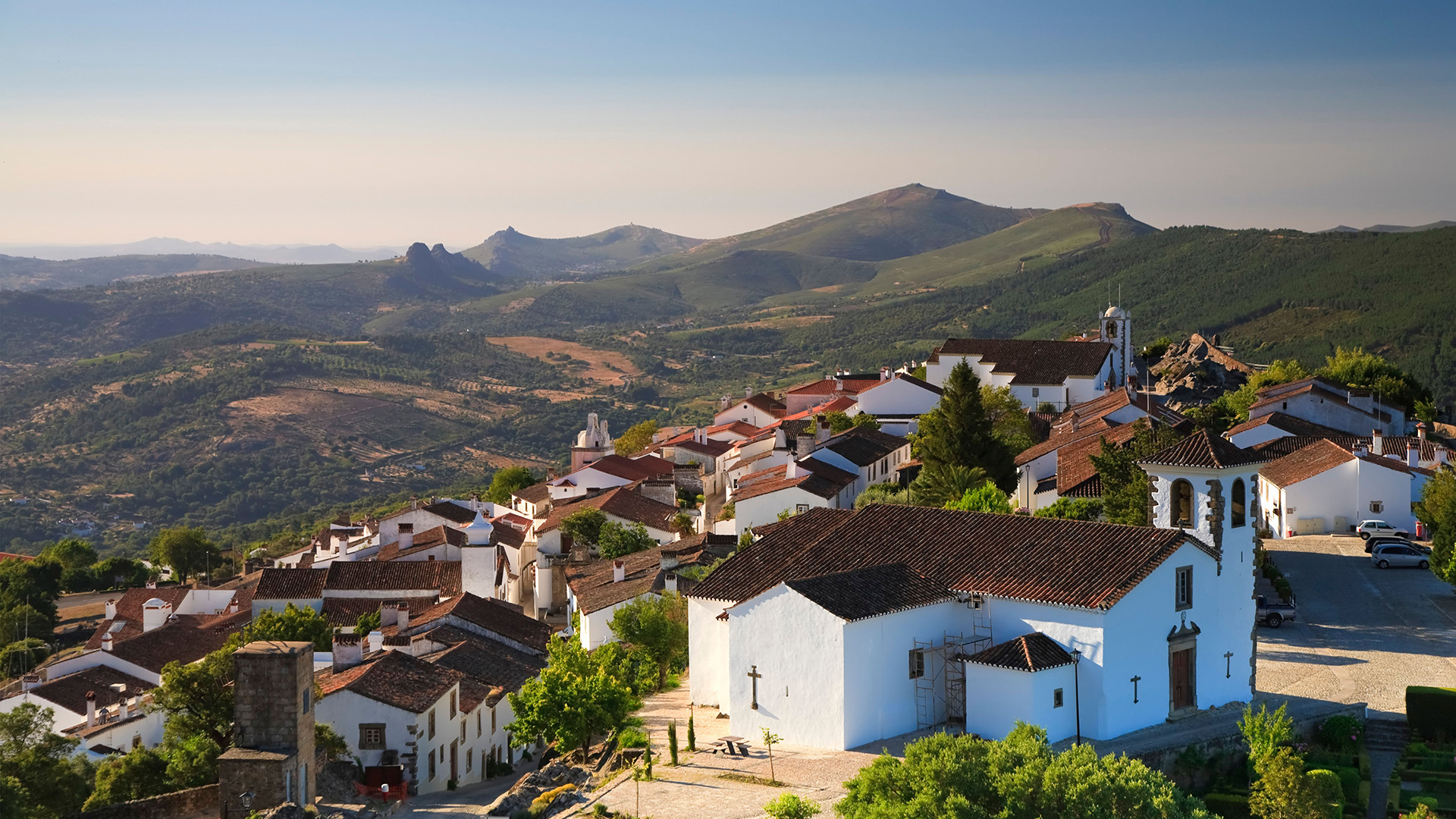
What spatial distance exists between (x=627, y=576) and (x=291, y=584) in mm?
13627

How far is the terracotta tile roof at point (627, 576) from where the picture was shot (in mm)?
39875

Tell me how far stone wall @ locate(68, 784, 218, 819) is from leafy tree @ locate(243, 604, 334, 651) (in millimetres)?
12712

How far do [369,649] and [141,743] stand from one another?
7744 mm

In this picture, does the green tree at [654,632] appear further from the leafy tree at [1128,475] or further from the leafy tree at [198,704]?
the leafy tree at [1128,475]

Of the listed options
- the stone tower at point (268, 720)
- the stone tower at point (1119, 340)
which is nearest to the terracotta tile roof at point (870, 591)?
the stone tower at point (268, 720)

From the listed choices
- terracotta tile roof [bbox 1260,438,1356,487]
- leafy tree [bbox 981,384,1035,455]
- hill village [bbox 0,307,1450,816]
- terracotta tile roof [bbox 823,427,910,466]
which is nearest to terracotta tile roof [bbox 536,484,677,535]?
hill village [bbox 0,307,1450,816]

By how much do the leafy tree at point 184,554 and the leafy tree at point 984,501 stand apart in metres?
53.2

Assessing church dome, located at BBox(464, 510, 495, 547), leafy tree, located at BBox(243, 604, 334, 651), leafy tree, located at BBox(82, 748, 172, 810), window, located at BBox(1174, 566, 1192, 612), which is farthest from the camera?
church dome, located at BBox(464, 510, 495, 547)

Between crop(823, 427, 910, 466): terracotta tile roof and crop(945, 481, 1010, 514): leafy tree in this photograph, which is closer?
crop(945, 481, 1010, 514): leafy tree

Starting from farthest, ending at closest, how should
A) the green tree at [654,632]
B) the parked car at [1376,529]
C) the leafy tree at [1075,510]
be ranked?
the parked car at [1376,529]
the leafy tree at [1075,510]
the green tree at [654,632]

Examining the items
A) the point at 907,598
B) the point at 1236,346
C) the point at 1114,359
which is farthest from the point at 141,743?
the point at 1236,346

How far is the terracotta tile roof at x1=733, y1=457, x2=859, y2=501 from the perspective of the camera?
47.8 metres

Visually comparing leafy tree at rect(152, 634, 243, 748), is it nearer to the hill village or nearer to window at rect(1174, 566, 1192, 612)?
the hill village

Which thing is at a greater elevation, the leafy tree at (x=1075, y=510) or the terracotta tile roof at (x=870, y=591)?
the terracotta tile roof at (x=870, y=591)
